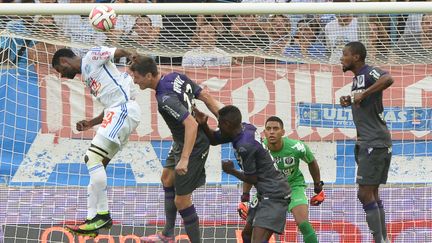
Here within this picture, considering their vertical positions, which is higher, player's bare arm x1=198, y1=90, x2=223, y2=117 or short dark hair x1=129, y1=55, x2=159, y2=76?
short dark hair x1=129, y1=55, x2=159, y2=76

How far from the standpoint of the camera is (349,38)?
14922mm

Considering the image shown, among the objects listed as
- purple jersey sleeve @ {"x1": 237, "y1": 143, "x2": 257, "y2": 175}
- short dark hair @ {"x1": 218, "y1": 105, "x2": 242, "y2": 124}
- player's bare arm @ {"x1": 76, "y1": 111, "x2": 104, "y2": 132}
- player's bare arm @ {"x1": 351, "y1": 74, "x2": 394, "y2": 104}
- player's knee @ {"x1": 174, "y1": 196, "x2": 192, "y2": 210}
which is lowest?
player's knee @ {"x1": 174, "y1": 196, "x2": 192, "y2": 210}

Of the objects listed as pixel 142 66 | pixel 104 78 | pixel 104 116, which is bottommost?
pixel 104 116

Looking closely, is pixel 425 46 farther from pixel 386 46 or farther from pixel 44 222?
pixel 44 222

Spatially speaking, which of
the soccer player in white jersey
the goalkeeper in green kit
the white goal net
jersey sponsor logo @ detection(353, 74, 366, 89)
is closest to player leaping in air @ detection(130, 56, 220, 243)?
the soccer player in white jersey

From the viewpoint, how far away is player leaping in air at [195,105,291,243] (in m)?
12.4

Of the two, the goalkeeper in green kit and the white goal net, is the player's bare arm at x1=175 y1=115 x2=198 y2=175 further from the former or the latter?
the white goal net

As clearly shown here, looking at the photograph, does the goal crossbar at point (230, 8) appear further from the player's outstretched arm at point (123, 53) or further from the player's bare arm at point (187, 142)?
the player's bare arm at point (187, 142)

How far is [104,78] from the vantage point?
41.5 feet

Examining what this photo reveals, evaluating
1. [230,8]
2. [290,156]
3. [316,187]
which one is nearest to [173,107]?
[230,8]

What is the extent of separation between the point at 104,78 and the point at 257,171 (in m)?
1.94

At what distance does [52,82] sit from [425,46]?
4.84 m

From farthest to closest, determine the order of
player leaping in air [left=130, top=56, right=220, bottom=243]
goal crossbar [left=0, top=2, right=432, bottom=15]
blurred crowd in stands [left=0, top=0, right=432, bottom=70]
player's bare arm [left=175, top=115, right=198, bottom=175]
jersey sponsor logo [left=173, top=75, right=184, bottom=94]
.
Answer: blurred crowd in stands [left=0, top=0, right=432, bottom=70] < goal crossbar [left=0, top=2, right=432, bottom=15] < jersey sponsor logo [left=173, top=75, right=184, bottom=94] < player leaping in air [left=130, top=56, right=220, bottom=243] < player's bare arm [left=175, top=115, right=198, bottom=175]

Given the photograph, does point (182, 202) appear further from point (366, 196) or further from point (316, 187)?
point (366, 196)
